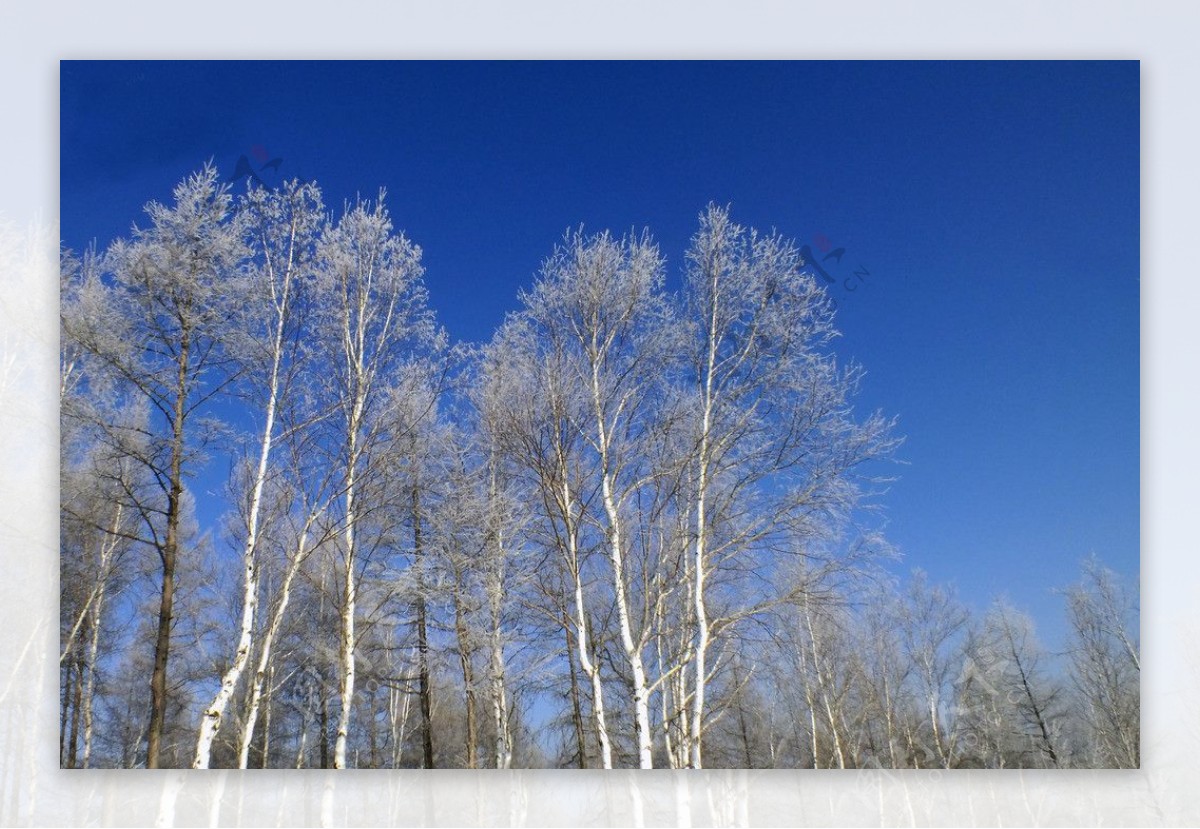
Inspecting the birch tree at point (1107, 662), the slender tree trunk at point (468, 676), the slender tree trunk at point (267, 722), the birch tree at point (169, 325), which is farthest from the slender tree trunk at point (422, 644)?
the birch tree at point (1107, 662)

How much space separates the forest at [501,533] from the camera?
4.80 metres

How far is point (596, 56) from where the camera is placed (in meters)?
5.11

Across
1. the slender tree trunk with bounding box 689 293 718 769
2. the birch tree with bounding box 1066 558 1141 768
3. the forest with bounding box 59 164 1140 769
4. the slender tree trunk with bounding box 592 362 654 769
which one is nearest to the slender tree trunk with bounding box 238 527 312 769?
the forest with bounding box 59 164 1140 769

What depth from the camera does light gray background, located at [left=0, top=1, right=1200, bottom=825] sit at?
4.79 meters

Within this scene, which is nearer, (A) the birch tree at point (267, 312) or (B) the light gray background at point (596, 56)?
(B) the light gray background at point (596, 56)

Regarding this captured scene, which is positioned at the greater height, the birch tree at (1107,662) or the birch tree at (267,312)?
the birch tree at (267,312)

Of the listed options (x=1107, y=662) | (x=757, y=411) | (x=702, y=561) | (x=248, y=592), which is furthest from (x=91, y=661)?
(x=1107, y=662)

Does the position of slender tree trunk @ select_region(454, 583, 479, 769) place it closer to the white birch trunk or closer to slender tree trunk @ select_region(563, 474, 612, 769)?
slender tree trunk @ select_region(563, 474, 612, 769)

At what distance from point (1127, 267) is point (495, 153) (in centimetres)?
263

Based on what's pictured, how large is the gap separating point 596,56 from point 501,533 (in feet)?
6.71

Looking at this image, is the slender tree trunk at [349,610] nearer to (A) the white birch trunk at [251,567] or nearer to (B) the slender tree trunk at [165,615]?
(A) the white birch trunk at [251,567]

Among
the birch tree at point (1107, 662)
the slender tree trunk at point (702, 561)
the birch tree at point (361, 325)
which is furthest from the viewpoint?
the birch tree at point (361, 325)

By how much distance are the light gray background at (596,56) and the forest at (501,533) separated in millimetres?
111

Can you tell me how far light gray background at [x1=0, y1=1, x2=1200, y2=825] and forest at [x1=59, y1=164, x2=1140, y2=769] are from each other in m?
0.11
